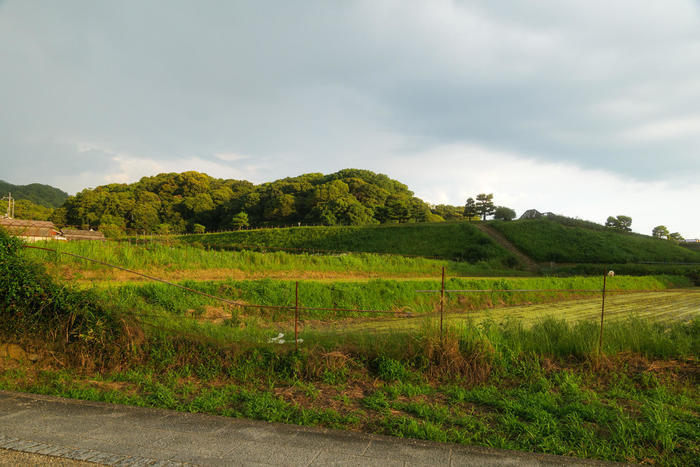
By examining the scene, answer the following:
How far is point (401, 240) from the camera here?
36.9 meters

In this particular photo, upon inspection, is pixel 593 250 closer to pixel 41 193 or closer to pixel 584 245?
pixel 584 245

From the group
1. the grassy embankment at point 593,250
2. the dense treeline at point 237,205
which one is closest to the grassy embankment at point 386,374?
the grassy embankment at point 593,250

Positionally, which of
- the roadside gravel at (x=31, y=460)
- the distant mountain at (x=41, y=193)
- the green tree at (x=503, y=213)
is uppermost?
the distant mountain at (x=41, y=193)

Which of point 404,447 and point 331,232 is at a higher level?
point 331,232

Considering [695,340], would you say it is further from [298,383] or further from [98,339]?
[98,339]

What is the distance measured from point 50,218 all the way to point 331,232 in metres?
52.8

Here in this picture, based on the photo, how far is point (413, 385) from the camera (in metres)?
5.04

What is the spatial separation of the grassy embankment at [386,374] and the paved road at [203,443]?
30cm

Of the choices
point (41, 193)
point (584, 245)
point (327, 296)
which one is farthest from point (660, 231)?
point (41, 193)

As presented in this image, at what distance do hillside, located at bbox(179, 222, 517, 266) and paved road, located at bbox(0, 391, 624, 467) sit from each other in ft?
86.5

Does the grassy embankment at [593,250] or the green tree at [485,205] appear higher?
the green tree at [485,205]

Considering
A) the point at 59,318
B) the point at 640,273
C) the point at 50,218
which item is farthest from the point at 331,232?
the point at 50,218

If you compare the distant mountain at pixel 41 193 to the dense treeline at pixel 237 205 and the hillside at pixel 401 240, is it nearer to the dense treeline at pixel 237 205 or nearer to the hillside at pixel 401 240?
the dense treeline at pixel 237 205

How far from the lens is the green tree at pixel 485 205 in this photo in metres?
Result: 57.4
